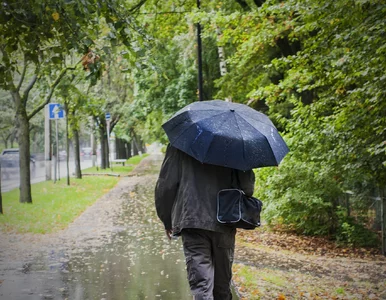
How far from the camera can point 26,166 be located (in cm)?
1698

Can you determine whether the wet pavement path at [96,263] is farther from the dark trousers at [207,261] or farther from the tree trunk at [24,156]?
the tree trunk at [24,156]

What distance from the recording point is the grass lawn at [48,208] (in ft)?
41.4

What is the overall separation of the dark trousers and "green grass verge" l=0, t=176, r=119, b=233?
812 centimetres

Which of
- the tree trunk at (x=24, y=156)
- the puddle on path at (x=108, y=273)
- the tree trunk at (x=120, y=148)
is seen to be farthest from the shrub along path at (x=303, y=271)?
the tree trunk at (x=120, y=148)

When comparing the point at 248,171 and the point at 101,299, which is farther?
the point at 101,299

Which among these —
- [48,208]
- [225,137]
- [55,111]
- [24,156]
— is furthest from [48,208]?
[225,137]

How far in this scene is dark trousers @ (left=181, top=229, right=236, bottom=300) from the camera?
13.8 feet

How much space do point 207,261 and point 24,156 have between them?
13825 millimetres

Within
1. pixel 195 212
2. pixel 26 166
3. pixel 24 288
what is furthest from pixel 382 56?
pixel 26 166

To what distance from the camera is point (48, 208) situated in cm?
1578

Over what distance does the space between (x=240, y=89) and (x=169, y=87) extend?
40.9 feet

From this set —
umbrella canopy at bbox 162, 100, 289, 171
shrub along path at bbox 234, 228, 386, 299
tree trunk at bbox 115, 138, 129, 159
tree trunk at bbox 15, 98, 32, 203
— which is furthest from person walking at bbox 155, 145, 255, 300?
tree trunk at bbox 115, 138, 129, 159

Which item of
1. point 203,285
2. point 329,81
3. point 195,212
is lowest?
point 203,285

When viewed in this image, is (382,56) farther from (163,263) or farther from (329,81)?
(163,263)
